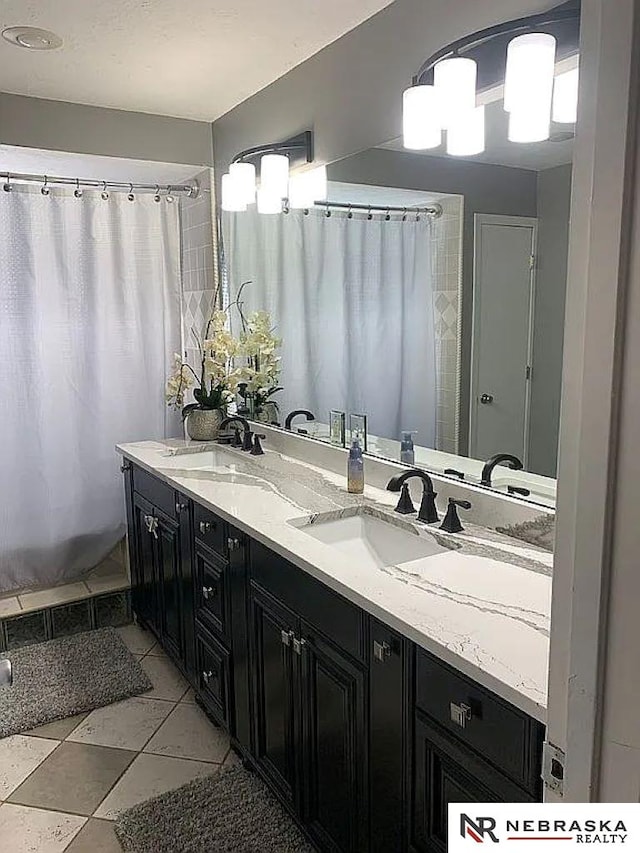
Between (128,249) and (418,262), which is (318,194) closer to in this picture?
(418,262)

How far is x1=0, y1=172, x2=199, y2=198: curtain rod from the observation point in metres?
3.17

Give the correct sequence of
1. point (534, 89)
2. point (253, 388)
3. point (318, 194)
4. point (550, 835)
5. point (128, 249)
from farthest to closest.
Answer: point (128, 249)
point (253, 388)
point (318, 194)
point (534, 89)
point (550, 835)

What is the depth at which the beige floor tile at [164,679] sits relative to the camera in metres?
2.81

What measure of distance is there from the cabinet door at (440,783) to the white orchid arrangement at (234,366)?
6.33 ft

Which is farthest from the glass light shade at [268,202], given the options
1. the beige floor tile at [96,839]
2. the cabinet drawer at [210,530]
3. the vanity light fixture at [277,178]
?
the beige floor tile at [96,839]

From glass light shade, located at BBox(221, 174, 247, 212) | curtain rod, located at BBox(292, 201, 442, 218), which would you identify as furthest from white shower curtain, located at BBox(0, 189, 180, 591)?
curtain rod, located at BBox(292, 201, 442, 218)

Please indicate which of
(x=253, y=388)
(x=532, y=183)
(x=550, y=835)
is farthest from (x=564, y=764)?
(x=253, y=388)

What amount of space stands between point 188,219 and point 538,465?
7.86 feet

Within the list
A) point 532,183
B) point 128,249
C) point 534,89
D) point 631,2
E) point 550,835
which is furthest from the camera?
point 128,249

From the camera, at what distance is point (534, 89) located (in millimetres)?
1681

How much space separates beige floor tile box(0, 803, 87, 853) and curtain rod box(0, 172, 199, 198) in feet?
8.25

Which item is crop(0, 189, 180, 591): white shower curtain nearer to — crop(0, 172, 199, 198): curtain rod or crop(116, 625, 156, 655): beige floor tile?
crop(0, 172, 199, 198): curtain rod

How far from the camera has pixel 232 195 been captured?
9.61ft

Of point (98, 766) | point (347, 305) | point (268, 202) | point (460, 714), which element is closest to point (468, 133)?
point (347, 305)
